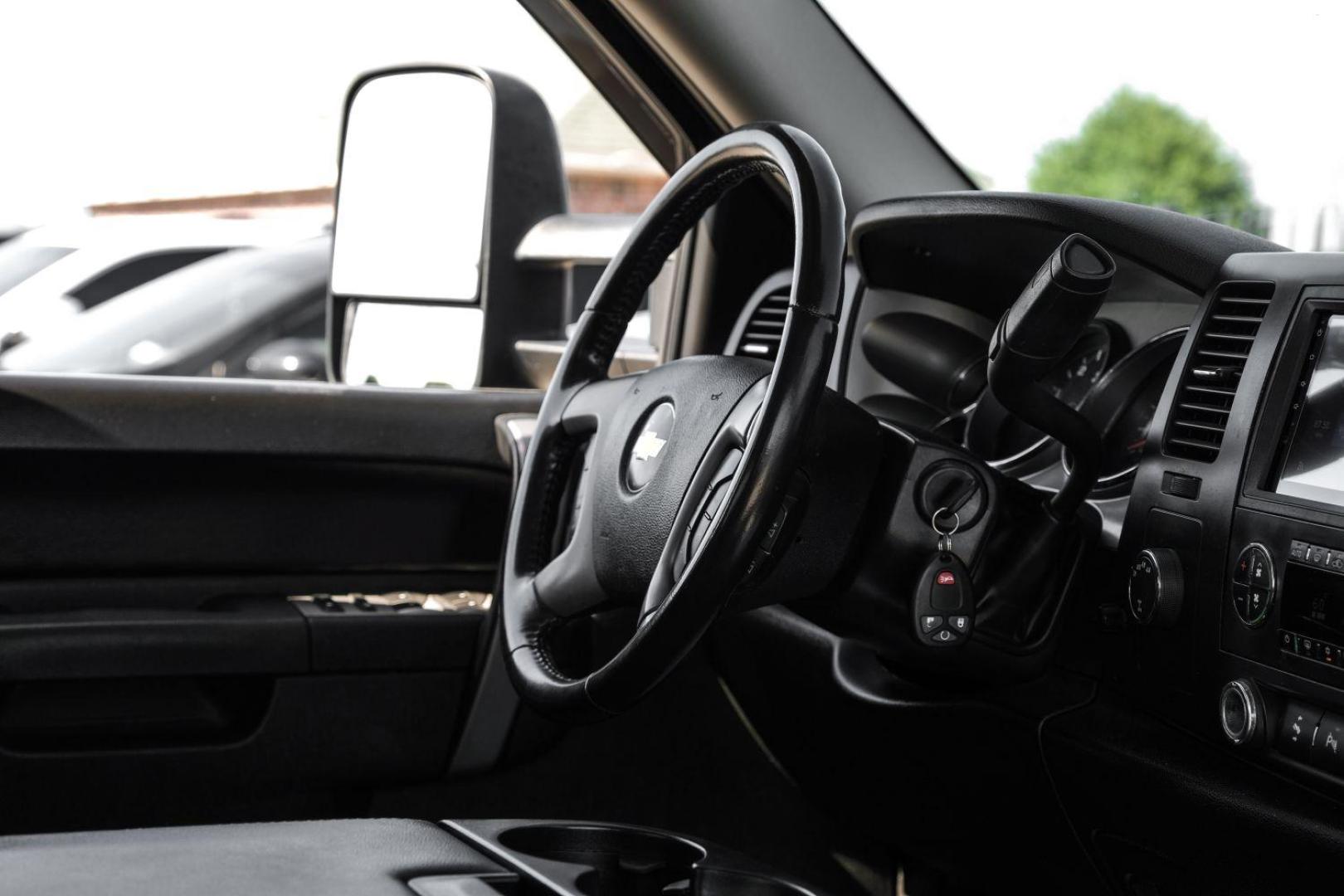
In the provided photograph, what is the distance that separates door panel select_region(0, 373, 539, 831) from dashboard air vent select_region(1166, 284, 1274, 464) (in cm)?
108

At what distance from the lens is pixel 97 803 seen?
1905 millimetres

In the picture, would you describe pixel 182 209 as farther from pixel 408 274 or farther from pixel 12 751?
pixel 12 751

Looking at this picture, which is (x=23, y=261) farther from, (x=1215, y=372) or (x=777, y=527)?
(x=1215, y=372)

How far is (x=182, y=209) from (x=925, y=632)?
4.17 meters

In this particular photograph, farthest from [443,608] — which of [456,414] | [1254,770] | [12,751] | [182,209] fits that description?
[182,209]

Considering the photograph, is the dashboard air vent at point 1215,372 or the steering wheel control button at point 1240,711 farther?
the dashboard air vent at point 1215,372

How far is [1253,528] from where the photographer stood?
1.21 metres

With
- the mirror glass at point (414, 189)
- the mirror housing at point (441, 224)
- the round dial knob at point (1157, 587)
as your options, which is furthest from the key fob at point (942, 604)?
the mirror glass at point (414, 189)

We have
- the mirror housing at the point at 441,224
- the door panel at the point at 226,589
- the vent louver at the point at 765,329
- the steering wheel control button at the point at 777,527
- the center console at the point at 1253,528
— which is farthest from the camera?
the mirror housing at the point at 441,224

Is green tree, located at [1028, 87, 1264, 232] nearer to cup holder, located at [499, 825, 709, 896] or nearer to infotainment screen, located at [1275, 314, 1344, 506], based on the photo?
infotainment screen, located at [1275, 314, 1344, 506]

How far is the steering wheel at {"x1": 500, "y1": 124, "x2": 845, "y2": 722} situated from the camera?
46.8 inches

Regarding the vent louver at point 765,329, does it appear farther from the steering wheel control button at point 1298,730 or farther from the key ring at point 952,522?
the steering wheel control button at point 1298,730

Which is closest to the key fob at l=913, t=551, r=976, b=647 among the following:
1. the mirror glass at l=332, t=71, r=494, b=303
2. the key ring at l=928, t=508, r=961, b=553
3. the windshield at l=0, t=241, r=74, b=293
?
the key ring at l=928, t=508, r=961, b=553

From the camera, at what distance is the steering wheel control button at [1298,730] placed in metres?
1.15
